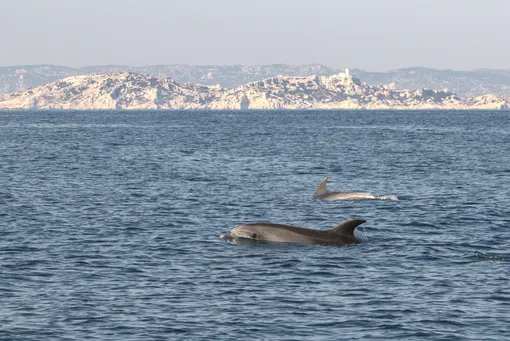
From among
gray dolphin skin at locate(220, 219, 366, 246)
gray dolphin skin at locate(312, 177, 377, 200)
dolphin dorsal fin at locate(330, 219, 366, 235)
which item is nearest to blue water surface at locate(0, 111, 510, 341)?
gray dolphin skin at locate(220, 219, 366, 246)

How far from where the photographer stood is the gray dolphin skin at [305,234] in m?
35.0

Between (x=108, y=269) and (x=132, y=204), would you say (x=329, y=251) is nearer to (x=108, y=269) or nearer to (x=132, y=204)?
(x=108, y=269)

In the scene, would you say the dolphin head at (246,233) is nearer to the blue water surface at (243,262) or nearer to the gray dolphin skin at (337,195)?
the blue water surface at (243,262)

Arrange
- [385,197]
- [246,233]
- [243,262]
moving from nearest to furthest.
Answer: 1. [243,262]
2. [246,233]
3. [385,197]

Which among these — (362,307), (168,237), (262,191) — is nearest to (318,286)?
(362,307)

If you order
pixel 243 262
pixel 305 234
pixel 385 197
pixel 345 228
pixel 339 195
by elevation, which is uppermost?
pixel 345 228

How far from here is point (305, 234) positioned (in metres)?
35.3

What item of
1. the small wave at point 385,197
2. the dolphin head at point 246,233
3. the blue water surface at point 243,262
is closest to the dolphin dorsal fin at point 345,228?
the blue water surface at point 243,262

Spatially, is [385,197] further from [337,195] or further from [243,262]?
[243,262]

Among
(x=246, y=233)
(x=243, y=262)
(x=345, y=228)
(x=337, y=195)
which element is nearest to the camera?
(x=243, y=262)

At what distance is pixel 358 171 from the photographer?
7406cm

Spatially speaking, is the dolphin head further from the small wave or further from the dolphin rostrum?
the small wave

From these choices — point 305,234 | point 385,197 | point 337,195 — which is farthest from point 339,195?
point 305,234

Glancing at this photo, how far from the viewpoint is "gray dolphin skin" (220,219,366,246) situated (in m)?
35.0
